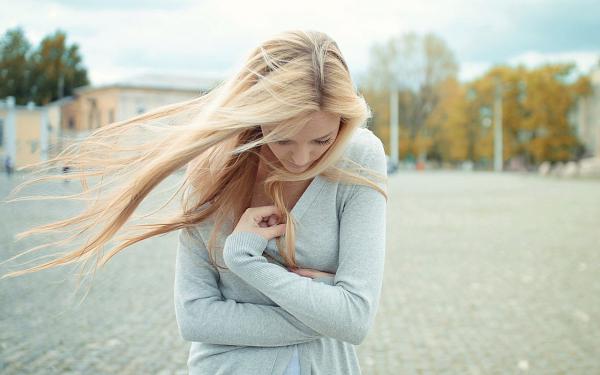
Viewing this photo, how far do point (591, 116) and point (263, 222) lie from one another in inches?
2386

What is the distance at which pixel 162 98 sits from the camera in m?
59.1

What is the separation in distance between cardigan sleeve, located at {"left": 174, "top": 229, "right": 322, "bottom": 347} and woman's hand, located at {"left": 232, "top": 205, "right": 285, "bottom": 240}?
0.53 feet

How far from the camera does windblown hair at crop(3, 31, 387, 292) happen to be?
1823 mm

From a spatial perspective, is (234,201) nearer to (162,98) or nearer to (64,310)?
(64,310)

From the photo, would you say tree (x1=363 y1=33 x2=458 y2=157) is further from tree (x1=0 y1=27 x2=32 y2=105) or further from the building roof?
tree (x1=0 y1=27 x2=32 y2=105)

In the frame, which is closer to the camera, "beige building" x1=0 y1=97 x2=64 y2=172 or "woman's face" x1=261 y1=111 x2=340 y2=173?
"woman's face" x1=261 y1=111 x2=340 y2=173

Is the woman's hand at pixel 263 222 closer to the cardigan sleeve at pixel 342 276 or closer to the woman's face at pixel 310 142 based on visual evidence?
the cardigan sleeve at pixel 342 276

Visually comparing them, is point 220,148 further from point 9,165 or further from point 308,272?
point 9,165

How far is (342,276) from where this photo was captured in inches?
76.3

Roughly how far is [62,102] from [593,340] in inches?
2226

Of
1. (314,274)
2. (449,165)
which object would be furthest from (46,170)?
(449,165)

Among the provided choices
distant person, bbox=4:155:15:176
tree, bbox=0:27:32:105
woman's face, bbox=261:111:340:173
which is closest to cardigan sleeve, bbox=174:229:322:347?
woman's face, bbox=261:111:340:173

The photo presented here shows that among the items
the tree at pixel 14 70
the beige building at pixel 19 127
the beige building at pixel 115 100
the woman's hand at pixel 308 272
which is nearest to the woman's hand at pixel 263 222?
the woman's hand at pixel 308 272

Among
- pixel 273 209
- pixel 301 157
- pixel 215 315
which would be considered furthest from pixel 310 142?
pixel 215 315
